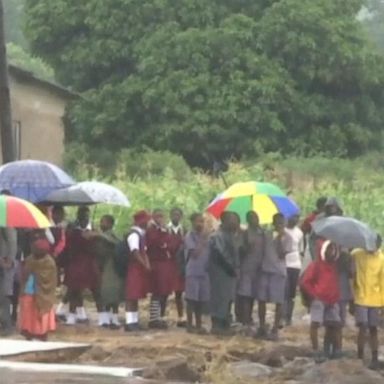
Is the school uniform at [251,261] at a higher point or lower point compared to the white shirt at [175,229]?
lower

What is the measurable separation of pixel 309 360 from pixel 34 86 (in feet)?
67.7

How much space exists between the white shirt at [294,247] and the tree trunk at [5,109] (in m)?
6.45

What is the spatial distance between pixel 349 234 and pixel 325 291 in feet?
2.65

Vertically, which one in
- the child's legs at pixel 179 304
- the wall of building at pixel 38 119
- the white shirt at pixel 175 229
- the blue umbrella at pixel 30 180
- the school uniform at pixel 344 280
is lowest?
the child's legs at pixel 179 304

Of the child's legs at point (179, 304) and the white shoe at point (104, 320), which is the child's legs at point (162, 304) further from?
the white shoe at point (104, 320)

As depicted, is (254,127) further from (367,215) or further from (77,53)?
(367,215)

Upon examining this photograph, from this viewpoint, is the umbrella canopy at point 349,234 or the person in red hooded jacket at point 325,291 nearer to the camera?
the umbrella canopy at point 349,234

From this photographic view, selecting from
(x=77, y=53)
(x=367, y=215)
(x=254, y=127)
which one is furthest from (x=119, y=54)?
(x=367, y=215)

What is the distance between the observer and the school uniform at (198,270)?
61.5ft

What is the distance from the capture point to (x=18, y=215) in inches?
648

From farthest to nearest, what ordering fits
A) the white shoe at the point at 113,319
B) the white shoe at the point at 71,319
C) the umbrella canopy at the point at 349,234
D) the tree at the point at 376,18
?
the tree at the point at 376,18
the white shoe at the point at 71,319
the white shoe at the point at 113,319
the umbrella canopy at the point at 349,234

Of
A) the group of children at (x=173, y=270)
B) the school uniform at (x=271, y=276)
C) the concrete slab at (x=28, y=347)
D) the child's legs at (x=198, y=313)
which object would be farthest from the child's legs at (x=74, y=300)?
the concrete slab at (x=28, y=347)

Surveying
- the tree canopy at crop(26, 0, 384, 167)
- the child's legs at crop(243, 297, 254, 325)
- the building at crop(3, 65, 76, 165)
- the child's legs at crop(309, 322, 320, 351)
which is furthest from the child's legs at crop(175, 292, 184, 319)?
the tree canopy at crop(26, 0, 384, 167)

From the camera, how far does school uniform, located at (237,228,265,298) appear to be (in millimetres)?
18406
